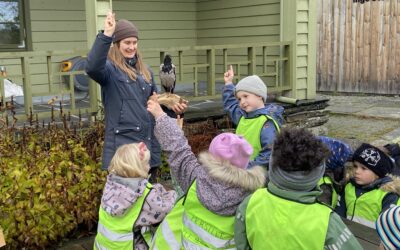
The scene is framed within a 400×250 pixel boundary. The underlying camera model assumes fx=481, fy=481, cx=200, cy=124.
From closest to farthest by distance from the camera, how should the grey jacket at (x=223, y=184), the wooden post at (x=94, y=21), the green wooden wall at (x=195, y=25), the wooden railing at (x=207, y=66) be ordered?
the grey jacket at (x=223, y=184) < the wooden railing at (x=207, y=66) < the wooden post at (x=94, y=21) < the green wooden wall at (x=195, y=25)

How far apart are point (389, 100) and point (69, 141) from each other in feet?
30.3

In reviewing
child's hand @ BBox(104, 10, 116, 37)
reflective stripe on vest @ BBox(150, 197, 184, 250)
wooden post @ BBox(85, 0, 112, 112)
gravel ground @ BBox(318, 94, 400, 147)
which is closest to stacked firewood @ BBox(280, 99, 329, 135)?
gravel ground @ BBox(318, 94, 400, 147)

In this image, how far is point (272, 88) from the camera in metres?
7.50

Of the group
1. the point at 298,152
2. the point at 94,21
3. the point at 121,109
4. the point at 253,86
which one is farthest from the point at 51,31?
the point at 298,152

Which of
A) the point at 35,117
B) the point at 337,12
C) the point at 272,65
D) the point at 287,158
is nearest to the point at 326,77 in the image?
the point at 337,12

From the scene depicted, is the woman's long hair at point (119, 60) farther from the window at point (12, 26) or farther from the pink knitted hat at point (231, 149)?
the window at point (12, 26)

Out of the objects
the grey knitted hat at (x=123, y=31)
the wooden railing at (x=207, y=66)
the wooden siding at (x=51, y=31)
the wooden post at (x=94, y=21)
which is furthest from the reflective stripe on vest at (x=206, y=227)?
the wooden siding at (x=51, y=31)

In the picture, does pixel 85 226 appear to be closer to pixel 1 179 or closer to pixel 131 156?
pixel 1 179

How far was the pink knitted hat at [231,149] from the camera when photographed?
2.34 metres

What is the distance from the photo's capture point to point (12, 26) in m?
7.92

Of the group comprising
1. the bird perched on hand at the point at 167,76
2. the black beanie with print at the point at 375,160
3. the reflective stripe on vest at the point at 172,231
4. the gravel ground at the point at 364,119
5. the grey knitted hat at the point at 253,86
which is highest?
the bird perched on hand at the point at 167,76

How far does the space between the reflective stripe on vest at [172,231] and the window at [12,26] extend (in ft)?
20.2

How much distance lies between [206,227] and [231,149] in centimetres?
41

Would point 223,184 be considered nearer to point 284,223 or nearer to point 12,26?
point 284,223
